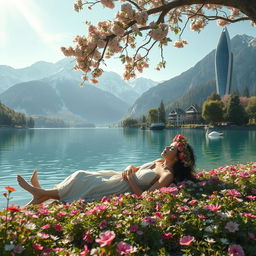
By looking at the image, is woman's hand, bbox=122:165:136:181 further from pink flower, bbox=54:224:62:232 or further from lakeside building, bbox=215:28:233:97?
lakeside building, bbox=215:28:233:97

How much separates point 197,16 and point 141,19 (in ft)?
16.4

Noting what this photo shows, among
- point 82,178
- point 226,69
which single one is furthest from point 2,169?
point 226,69

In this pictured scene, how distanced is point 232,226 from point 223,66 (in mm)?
187488

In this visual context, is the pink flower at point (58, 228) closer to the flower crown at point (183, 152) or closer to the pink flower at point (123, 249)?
the pink flower at point (123, 249)

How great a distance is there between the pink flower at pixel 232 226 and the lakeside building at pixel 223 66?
177 meters

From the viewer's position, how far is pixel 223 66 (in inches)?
6969

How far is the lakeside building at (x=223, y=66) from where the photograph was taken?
171250 mm

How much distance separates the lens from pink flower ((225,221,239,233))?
12.0 feet

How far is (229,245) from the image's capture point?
132 inches

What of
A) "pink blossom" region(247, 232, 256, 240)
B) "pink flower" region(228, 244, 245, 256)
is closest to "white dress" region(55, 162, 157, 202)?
"pink blossom" region(247, 232, 256, 240)

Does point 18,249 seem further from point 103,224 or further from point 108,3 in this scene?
point 108,3

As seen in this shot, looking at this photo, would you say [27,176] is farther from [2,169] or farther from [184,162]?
[184,162]

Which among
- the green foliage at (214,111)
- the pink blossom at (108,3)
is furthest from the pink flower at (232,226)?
the green foliage at (214,111)

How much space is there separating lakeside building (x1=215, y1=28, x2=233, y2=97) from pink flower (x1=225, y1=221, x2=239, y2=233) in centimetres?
17697
